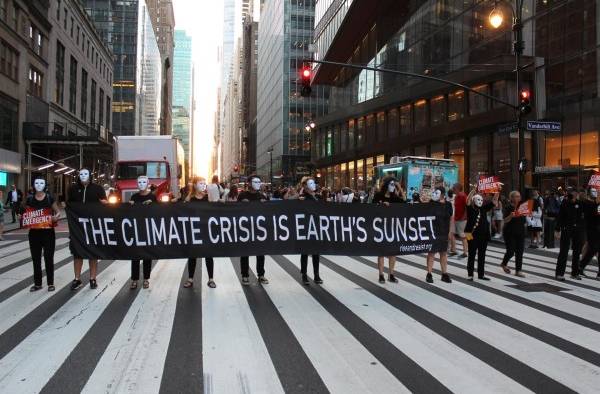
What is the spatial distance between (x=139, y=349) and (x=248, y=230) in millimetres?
3574

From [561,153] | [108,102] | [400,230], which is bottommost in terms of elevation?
[400,230]

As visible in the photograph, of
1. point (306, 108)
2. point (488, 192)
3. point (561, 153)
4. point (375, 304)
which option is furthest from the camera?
point (306, 108)

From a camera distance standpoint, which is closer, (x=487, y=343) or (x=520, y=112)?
(x=487, y=343)

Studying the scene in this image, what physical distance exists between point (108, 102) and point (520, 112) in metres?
65.2

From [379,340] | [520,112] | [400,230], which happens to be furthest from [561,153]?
[379,340]

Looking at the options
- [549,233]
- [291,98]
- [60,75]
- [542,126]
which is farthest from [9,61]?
[291,98]

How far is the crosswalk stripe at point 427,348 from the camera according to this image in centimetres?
454

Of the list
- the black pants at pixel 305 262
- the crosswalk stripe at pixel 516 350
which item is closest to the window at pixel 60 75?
the black pants at pixel 305 262

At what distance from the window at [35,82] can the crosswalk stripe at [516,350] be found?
40688 mm

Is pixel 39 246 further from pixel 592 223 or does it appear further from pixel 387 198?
pixel 592 223

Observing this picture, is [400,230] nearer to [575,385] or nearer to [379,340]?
[379,340]

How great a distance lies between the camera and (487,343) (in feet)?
18.8

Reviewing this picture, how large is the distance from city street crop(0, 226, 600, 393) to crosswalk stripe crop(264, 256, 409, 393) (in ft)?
0.06

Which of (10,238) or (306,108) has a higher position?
(306,108)
